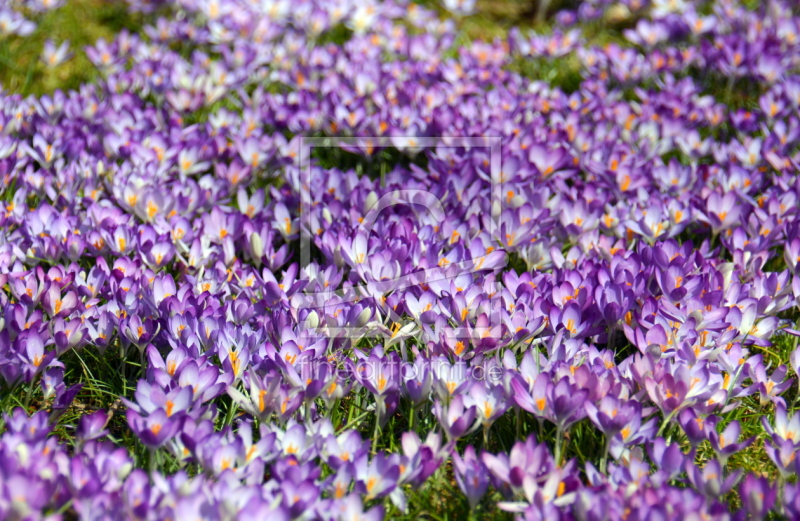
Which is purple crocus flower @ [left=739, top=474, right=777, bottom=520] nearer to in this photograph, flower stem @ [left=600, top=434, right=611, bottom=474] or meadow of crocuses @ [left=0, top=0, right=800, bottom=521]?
meadow of crocuses @ [left=0, top=0, right=800, bottom=521]

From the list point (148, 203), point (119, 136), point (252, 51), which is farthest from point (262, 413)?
point (252, 51)

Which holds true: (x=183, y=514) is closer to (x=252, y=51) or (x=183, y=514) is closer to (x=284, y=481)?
(x=284, y=481)

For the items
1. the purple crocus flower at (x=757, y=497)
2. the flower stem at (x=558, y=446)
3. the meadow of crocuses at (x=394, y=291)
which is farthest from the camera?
the flower stem at (x=558, y=446)

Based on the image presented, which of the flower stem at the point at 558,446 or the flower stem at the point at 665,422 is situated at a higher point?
the flower stem at the point at 665,422

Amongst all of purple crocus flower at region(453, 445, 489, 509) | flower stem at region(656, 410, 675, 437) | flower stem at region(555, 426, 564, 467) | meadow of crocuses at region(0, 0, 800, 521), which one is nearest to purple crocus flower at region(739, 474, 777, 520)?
A: meadow of crocuses at region(0, 0, 800, 521)

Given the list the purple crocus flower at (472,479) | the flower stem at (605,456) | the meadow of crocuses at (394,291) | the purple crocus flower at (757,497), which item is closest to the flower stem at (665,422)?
the meadow of crocuses at (394,291)

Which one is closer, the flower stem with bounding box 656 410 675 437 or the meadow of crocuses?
the meadow of crocuses

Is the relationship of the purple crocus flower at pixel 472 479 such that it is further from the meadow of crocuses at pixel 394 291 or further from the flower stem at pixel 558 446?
the flower stem at pixel 558 446

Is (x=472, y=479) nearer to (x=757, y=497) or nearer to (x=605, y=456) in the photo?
(x=605, y=456)
